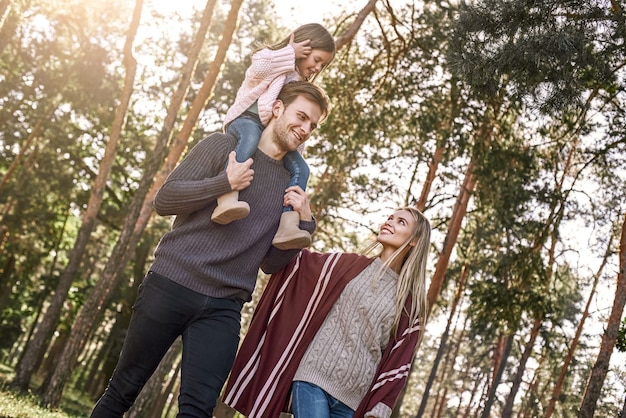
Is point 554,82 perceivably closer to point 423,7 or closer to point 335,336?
point 335,336

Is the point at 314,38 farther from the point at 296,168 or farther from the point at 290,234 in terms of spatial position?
the point at 290,234

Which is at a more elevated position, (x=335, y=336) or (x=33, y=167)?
(x=33, y=167)

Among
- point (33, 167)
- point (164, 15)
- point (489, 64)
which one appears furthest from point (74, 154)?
point (489, 64)

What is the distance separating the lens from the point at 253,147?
3873mm

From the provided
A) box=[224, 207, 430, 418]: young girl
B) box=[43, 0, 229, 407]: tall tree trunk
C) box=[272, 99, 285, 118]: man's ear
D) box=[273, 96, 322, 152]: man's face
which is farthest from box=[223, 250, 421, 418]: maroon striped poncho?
box=[43, 0, 229, 407]: tall tree trunk

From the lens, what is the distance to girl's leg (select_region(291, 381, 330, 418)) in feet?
13.6

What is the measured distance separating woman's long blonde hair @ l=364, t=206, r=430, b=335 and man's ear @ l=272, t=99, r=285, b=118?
3.92 ft

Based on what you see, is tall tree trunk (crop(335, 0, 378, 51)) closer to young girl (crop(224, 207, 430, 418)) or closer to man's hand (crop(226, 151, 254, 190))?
young girl (crop(224, 207, 430, 418))

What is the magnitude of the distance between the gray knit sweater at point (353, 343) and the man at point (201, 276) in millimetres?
683

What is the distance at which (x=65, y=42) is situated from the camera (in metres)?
24.4

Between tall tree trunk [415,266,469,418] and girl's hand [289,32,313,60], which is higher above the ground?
tall tree trunk [415,266,469,418]

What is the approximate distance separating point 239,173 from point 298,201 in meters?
0.40

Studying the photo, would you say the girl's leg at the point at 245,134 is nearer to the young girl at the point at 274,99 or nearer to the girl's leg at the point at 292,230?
the young girl at the point at 274,99

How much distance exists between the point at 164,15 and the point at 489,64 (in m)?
Answer: 15.8
